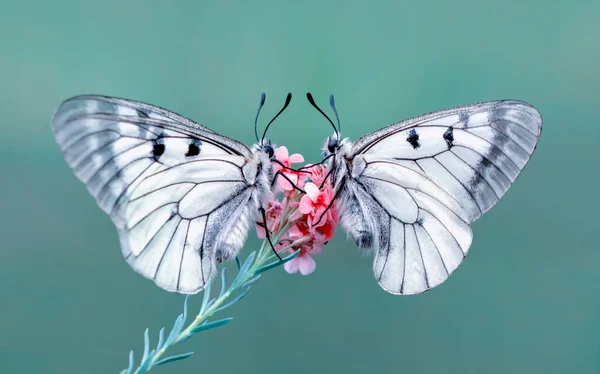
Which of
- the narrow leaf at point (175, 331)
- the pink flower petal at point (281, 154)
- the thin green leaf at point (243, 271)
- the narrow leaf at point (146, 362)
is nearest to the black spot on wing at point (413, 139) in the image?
the pink flower petal at point (281, 154)

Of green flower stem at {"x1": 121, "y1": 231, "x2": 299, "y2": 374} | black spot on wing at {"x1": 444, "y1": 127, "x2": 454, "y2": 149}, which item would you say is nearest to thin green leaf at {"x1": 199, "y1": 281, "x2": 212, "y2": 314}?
green flower stem at {"x1": 121, "y1": 231, "x2": 299, "y2": 374}

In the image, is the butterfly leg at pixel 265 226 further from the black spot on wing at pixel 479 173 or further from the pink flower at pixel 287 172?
the black spot on wing at pixel 479 173

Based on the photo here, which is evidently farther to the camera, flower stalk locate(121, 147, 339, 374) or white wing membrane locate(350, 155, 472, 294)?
white wing membrane locate(350, 155, 472, 294)

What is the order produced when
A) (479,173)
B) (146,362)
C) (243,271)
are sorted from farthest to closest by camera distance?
(479,173) → (243,271) → (146,362)

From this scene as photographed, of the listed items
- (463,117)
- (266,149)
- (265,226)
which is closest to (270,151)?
(266,149)

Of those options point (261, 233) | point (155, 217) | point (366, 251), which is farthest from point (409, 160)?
point (155, 217)

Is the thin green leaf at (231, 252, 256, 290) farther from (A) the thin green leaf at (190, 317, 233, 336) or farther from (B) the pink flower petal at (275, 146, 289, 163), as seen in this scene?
(B) the pink flower petal at (275, 146, 289, 163)

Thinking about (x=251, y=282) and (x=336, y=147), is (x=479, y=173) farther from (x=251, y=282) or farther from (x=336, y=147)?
(x=251, y=282)
